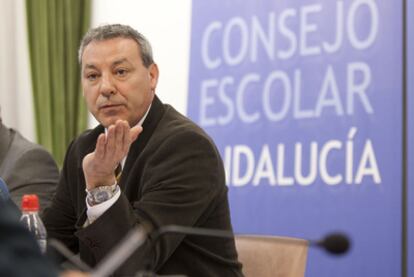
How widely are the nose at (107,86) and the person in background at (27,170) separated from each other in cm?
77

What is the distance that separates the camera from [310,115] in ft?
13.6

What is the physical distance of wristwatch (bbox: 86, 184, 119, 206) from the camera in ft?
7.77

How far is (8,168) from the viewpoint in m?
3.50

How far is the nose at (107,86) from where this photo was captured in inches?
111

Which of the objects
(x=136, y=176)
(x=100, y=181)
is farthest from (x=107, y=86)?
(x=100, y=181)

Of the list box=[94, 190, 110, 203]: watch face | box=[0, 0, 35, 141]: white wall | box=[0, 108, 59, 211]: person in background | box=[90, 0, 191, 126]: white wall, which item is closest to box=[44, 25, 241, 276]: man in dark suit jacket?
box=[94, 190, 110, 203]: watch face

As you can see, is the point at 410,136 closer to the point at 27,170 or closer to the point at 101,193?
the point at 27,170

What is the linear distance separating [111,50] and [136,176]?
457 millimetres

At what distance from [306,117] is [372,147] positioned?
42cm

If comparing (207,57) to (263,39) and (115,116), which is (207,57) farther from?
(115,116)

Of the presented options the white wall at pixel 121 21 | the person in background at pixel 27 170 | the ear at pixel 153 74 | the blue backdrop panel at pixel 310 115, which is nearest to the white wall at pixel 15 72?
the white wall at pixel 121 21

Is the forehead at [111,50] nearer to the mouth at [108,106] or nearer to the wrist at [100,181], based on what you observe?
the mouth at [108,106]

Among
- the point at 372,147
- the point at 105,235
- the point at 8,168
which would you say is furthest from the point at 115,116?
the point at 372,147

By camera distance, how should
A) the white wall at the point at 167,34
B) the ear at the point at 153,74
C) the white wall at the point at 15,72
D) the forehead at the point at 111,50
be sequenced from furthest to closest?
the white wall at the point at 15,72
the white wall at the point at 167,34
the ear at the point at 153,74
the forehead at the point at 111,50
